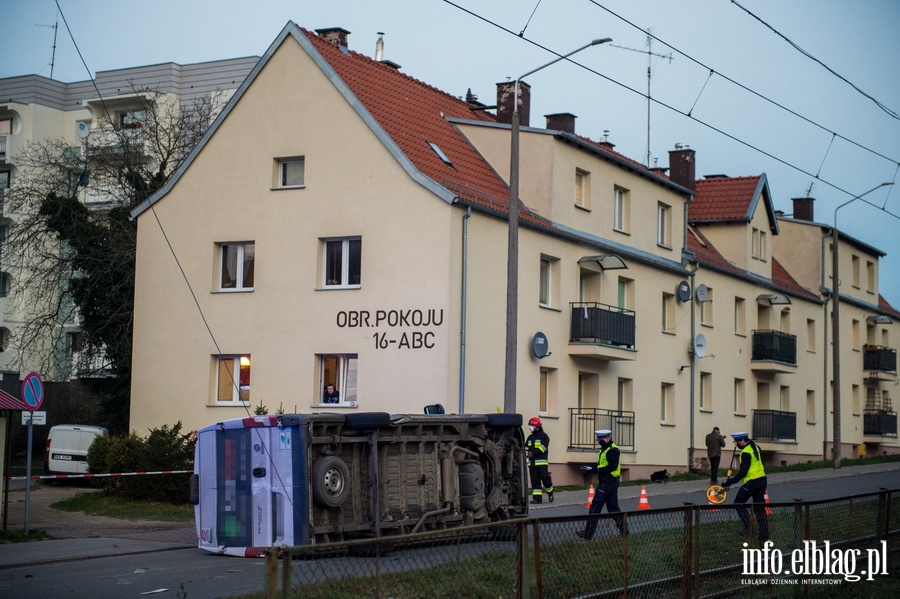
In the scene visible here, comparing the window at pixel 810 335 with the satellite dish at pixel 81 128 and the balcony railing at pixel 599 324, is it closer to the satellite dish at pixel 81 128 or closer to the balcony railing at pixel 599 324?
the balcony railing at pixel 599 324

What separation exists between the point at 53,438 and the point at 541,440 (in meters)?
12.6

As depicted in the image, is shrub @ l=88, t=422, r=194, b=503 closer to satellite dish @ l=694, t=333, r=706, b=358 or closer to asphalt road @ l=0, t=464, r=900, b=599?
asphalt road @ l=0, t=464, r=900, b=599

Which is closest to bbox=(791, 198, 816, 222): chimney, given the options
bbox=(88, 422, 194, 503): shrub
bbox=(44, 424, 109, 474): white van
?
bbox=(44, 424, 109, 474): white van

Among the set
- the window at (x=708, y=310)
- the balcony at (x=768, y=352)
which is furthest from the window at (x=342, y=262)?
the balcony at (x=768, y=352)

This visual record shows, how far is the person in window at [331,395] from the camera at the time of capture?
26595mm

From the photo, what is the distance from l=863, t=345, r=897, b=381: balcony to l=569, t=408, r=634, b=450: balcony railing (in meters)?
24.4

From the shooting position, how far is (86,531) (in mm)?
19531

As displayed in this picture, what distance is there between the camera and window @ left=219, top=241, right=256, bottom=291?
28312 mm

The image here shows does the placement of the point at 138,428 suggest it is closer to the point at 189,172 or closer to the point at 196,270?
the point at 196,270

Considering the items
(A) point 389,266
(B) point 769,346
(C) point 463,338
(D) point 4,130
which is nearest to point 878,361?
(B) point 769,346

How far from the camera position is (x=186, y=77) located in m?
53.2

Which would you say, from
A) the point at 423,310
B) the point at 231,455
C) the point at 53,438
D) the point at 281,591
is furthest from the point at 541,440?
the point at 281,591

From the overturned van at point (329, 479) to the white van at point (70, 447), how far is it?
13.9 metres

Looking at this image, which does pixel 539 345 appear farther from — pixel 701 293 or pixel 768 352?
Answer: pixel 768 352
